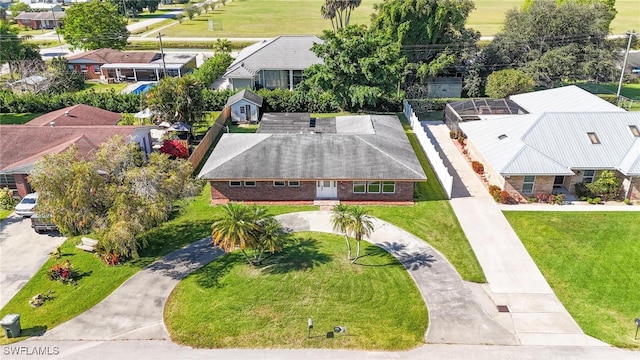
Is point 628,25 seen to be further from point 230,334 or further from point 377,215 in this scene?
point 230,334

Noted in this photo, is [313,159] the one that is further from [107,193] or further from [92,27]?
[92,27]

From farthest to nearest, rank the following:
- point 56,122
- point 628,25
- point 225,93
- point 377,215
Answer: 1. point 628,25
2. point 225,93
3. point 56,122
4. point 377,215

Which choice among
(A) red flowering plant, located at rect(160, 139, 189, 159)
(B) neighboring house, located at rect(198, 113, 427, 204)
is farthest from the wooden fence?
(B) neighboring house, located at rect(198, 113, 427, 204)

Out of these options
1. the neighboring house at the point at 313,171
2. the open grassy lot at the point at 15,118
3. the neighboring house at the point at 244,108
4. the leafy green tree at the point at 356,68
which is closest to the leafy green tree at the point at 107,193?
the neighboring house at the point at 313,171

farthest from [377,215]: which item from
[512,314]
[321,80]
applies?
[321,80]

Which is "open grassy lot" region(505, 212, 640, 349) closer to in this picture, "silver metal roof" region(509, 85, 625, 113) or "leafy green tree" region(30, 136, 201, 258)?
"silver metal roof" region(509, 85, 625, 113)
